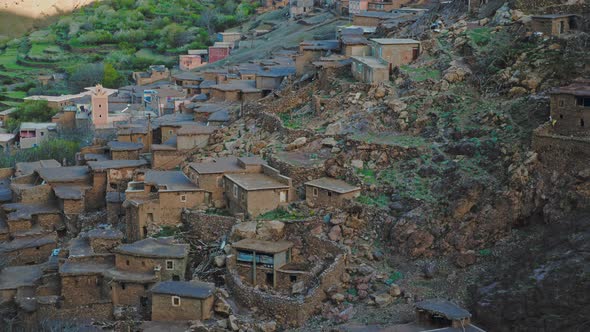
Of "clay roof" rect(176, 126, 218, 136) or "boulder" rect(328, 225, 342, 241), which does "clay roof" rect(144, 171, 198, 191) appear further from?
"boulder" rect(328, 225, 342, 241)

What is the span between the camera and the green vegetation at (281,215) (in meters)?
24.7

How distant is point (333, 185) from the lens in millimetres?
25000

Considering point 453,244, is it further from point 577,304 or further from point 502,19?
point 502,19

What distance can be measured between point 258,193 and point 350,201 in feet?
7.12

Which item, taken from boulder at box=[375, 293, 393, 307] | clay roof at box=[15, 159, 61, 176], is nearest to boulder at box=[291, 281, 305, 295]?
boulder at box=[375, 293, 393, 307]

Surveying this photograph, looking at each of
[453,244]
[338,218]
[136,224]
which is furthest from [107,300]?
[453,244]

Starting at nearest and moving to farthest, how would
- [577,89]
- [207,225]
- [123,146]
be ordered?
1. [577,89]
2. [207,225]
3. [123,146]

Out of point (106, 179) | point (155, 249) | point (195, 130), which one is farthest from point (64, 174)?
point (155, 249)

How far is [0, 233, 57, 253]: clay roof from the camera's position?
27.6 m

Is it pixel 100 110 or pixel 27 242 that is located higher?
pixel 100 110

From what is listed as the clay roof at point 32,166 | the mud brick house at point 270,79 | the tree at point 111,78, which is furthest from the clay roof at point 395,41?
the tree at point 111,78

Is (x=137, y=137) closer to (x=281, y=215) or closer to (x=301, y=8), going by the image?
(x=281, y=215)

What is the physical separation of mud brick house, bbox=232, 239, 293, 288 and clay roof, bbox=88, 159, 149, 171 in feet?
23.6

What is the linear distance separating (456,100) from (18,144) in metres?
19.4
